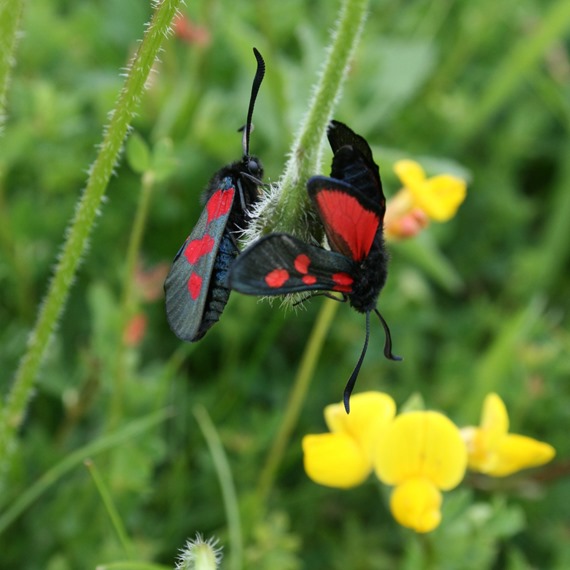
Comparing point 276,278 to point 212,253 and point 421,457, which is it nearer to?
point 212,253

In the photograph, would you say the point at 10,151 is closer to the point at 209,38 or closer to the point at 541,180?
the point at 209,38

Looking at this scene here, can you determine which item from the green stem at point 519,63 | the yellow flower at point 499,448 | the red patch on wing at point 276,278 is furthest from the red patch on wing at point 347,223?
the green stem at point 519,63

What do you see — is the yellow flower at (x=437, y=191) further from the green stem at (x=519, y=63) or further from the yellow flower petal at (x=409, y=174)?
the green stem at (x=519, y=63)

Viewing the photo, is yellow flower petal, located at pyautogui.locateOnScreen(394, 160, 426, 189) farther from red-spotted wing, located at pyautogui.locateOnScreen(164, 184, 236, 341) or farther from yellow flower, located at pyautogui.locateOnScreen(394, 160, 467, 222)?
red-spotted wing, located at pyautogui.locateOnScreen(164, 184, 236, 341)

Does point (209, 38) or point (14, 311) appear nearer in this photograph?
Result: point (14, 311)

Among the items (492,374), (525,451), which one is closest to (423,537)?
(525,451)

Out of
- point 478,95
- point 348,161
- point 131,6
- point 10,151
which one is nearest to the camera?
point 348,161

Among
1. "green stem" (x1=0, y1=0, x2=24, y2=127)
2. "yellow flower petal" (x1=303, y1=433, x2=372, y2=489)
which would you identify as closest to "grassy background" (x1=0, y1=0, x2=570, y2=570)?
"yellow flower petal" (x1=303, y1=433, x2=372, y2=489)
